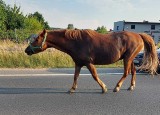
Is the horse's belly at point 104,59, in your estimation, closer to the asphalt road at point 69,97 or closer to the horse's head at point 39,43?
the asphalt road at point 69,97

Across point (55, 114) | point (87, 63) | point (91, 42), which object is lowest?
point (55, 114)

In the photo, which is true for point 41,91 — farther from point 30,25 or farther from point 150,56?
point 30,25

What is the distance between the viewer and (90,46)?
24.9ft

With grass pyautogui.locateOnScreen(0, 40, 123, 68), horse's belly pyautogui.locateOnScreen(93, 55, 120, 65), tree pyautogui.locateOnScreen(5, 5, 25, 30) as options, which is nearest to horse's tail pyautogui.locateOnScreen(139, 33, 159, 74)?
horse's belly pyautogui.locateOnScreen(93, 55, 120, 65)

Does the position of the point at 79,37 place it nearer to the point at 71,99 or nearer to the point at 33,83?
the point at 71,99

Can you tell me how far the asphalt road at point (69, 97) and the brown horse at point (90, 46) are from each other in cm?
55

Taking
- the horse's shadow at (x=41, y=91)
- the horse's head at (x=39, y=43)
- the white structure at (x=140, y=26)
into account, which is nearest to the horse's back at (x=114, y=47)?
the horse's shadow at (x=41, y=91)

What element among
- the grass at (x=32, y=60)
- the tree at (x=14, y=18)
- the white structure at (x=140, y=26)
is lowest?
the grass at (x=32, y=60)

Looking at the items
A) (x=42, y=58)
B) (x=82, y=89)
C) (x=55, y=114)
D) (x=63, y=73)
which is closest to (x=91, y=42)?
(x=82, y=89)

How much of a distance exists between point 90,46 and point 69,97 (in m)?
1.39

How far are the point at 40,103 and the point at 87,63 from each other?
168 cm

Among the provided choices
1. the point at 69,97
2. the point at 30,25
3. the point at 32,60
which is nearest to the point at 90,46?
the point at 69,97

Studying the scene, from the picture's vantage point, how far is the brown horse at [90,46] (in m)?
7.53

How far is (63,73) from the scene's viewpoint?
36.7 ft
